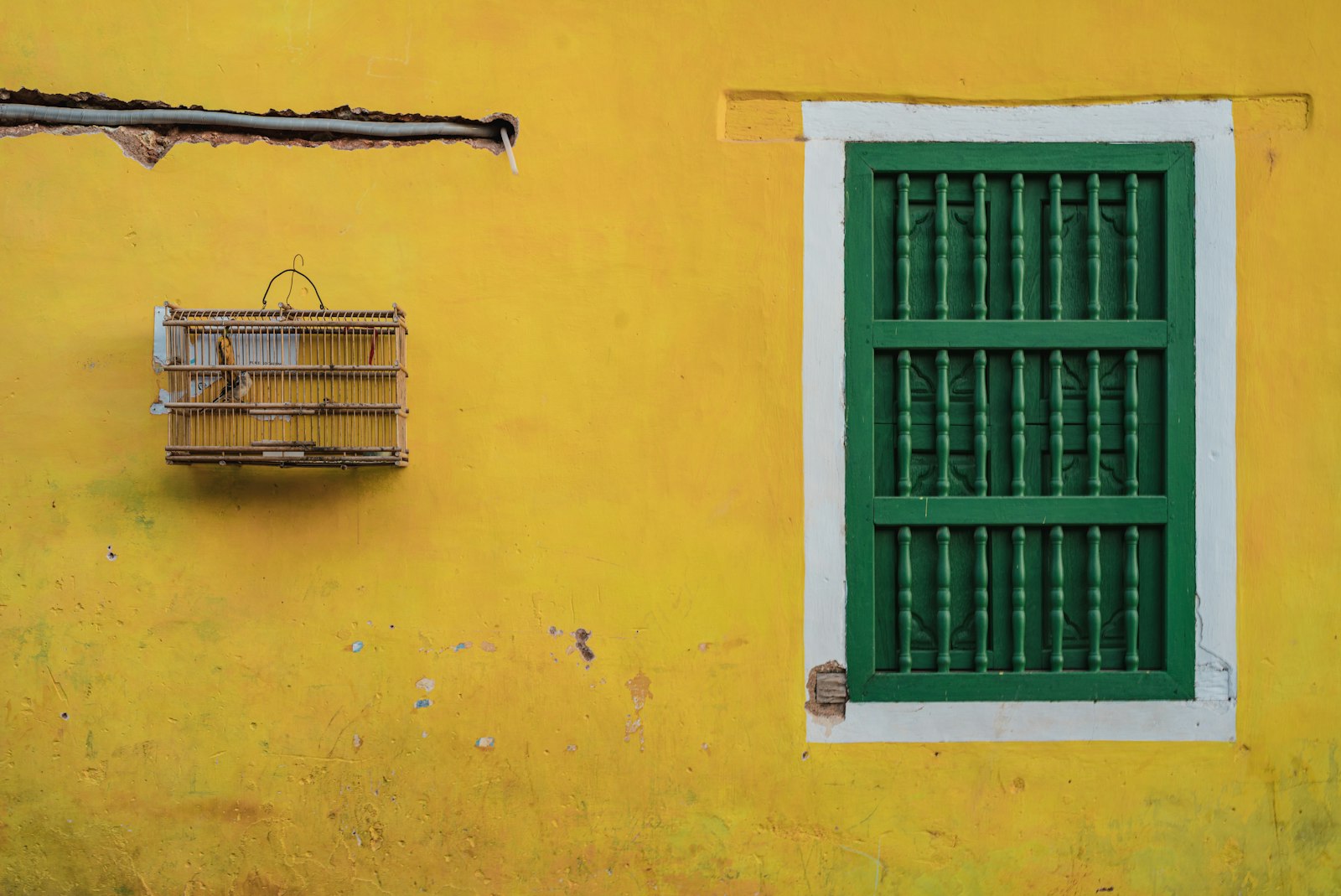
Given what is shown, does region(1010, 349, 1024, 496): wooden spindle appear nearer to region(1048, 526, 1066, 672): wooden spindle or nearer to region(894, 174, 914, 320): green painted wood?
region(1048, 526, 1066, 672): wooden spindle

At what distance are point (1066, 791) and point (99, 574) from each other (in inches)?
104

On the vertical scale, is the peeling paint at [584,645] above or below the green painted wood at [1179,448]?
below

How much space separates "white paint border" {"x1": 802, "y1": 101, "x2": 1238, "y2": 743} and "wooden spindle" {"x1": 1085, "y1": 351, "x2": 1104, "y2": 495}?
0.94 ft

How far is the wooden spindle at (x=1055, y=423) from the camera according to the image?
2482mm

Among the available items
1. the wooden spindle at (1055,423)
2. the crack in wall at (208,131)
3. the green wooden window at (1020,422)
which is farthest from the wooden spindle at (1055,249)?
Result: the crack in wall at (208,131)

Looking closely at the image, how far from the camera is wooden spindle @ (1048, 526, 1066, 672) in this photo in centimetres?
248

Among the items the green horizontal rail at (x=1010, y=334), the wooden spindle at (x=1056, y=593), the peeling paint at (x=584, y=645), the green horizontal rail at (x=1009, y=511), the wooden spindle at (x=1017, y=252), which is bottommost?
the peeling paint at (x=584, y=645)

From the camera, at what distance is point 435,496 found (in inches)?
97.9

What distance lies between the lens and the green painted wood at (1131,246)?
8.22ft

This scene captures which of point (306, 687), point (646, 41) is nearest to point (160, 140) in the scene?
point (646, 41)

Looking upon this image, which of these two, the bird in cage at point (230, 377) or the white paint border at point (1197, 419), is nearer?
the bird in cage at point (230, 377)

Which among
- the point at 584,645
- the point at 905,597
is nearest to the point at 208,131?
the point at 584,645

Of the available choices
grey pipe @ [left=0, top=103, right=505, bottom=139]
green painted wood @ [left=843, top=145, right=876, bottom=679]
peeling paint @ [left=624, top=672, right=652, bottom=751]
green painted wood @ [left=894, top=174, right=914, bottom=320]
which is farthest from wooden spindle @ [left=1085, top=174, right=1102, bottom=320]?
grey pipe @ [left=0, top=103, right=505, bottom=139]

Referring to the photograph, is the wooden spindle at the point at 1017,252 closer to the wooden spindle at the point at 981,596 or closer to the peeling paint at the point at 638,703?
the wooden spindle at the point at 981,596
